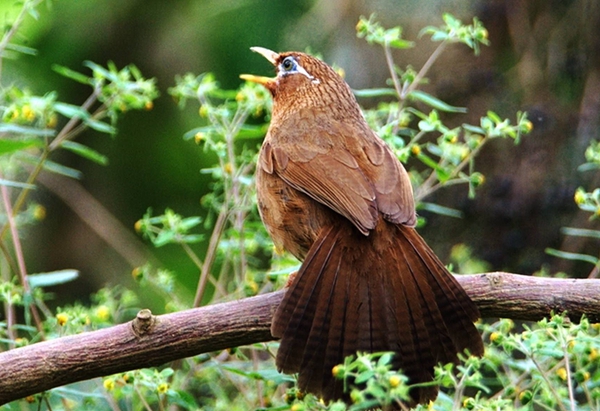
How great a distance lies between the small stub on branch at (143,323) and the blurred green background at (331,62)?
3.23 metres

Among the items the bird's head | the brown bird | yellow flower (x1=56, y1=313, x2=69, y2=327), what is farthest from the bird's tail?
the bird's head

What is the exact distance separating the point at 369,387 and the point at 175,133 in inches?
229

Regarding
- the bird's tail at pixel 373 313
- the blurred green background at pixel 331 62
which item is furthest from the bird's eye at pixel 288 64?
the blurred green background at pixel 331 62

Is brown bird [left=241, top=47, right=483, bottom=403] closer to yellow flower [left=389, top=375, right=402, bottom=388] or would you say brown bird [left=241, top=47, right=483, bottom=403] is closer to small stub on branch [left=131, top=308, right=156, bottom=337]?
small stub on branch [left=131, top=308, right=156, bottom=337]

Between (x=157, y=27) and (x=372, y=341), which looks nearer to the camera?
(x=372, y=341)

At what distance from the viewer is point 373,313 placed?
11.0 ft

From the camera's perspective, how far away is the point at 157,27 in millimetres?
7734

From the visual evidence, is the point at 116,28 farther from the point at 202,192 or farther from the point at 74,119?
the point at 74,119

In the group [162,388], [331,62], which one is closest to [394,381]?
[162,388]

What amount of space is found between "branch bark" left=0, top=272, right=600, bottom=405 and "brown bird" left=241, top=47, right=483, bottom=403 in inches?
5.9

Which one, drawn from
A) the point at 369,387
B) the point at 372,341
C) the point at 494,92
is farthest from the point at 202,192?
the point at 369,387

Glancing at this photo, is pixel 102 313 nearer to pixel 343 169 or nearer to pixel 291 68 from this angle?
pixel 343 169

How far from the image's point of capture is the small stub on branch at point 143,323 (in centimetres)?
304

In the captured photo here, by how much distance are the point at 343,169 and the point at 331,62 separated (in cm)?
265
